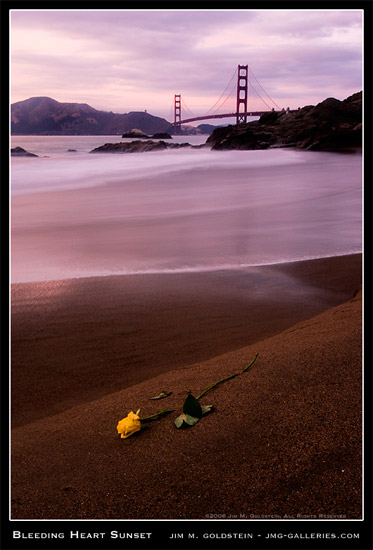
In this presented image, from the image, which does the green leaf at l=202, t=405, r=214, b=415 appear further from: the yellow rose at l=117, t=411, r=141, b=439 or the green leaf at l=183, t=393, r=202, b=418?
the yellow rose at l=117, t=411, r=141, b=439

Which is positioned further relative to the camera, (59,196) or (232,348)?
(59,196)

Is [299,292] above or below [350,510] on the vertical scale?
above

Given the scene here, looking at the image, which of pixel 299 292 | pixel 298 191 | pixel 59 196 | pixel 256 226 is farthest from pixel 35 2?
pixel 298 191

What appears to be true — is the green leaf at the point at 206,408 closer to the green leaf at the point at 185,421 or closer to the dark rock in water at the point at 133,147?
the green leaf at the point at 185,421

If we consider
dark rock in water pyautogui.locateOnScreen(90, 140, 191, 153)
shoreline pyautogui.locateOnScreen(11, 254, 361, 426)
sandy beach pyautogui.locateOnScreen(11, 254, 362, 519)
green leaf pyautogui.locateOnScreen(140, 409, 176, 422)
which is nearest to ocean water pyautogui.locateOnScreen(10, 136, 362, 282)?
shoreline pyautogui.locateOnScreen(11, 254, 361, 426)

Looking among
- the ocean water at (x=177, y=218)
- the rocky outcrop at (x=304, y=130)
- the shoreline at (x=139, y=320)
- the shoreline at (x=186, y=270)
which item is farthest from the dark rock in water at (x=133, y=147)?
the shoreline at (x=139, y=320)

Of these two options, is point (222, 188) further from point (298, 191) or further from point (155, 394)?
point (155, 394)

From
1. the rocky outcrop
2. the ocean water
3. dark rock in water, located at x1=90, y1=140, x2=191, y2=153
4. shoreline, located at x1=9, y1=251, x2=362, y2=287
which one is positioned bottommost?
shoreline, located at x1=9, y1=251, x2=362, y2=287
